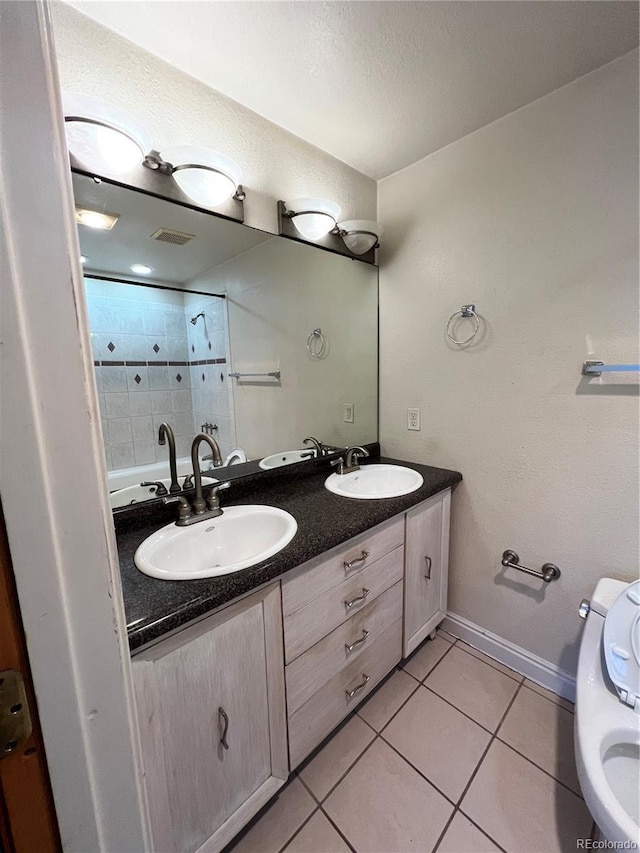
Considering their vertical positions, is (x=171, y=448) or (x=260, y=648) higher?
(x=171, y=448)

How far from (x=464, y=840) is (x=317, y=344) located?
→ 180 cm

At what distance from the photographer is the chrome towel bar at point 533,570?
1.35 meters

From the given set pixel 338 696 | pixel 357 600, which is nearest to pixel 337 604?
pixel 357 600

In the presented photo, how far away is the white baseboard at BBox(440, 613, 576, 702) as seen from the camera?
1.38 meters

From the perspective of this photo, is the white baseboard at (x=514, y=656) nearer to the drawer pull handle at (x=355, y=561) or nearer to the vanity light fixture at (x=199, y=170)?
the drawer pull handle at (x=355, y=561)

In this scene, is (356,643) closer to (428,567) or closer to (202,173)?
(428,567)

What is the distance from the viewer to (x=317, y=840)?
98 centimetres

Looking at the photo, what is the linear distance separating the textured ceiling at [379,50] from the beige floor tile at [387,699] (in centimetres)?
232

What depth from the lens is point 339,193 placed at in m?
1.60

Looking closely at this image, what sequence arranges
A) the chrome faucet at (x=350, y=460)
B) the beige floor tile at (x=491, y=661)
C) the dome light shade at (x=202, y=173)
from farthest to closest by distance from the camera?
the chrome faucet at (x=350, y=460) < the beige floor tile at (x=491, y=661) < the dome light shade at (x=202, y=173)

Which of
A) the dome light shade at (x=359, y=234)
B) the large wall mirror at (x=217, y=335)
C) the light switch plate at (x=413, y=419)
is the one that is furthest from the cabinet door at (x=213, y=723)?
the dome light shade at (x=359, y=234)

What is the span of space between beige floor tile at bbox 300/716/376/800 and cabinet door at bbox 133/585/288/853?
0.20m

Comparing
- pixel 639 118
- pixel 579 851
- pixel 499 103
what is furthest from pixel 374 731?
pixel 499 103

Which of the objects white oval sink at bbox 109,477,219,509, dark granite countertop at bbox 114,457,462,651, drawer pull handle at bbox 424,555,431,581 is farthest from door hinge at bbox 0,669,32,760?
drawer pull handle at bbox 424,555,431,581
